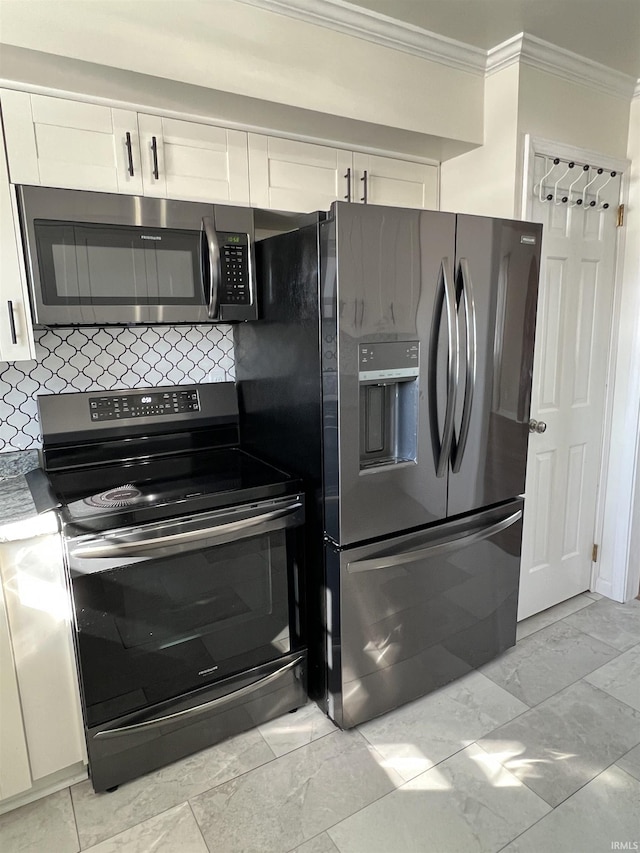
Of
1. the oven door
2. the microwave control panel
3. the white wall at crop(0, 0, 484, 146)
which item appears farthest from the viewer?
the microwave control panel

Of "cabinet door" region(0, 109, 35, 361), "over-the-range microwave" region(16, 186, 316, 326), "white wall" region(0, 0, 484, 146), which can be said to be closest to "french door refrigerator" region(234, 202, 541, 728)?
"over-the-range microwave" region(16, 186, 316, 326)

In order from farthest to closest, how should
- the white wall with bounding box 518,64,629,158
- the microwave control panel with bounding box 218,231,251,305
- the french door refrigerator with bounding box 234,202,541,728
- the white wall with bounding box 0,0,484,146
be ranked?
the white wall with bounding box 518,64,629,158 → the microwave control panel with bounding box 218,231,251,305 → the french door refrigerator with bounding box 234,202,541,728 → the white wall with bounding box 0,0,484,146

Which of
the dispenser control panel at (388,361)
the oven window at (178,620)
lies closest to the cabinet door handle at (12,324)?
the oven window at (178,620)

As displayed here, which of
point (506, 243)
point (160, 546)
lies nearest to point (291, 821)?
point (160, 546)

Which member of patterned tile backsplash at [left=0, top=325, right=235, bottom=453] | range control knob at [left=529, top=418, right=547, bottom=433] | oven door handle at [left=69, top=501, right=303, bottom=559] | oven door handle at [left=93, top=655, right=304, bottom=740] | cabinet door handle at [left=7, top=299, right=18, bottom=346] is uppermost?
cabinet door handle at [left=7, top=299, right=18, bottom=346]

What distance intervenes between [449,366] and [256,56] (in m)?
1.18

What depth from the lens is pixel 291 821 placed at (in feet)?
5.32

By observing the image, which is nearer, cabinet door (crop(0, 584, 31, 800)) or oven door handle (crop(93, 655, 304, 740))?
cabinet door (crop(0, 584, 31, 800))

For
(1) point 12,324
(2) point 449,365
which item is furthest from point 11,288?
(2) point 449,365

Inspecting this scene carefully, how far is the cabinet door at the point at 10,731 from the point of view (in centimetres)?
156

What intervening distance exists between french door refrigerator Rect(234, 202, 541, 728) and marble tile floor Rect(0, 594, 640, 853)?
0.15 meters

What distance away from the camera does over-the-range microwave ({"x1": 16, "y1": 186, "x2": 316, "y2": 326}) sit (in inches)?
66.3

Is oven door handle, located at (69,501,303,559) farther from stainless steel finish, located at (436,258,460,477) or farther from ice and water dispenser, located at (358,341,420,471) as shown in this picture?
stainless steel finish, located at (436,258,460,477)

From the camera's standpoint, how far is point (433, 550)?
1987mm
